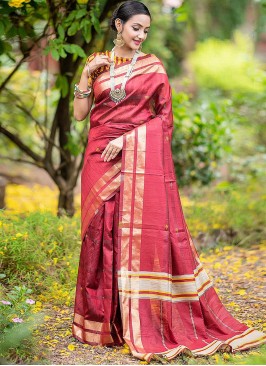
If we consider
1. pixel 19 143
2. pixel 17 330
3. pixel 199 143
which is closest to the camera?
pixel 17 330

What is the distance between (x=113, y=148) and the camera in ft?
11.9

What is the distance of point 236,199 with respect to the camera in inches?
274

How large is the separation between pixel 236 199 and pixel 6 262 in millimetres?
3029

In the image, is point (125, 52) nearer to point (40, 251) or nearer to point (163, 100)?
point (163, 100)

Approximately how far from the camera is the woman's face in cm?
359

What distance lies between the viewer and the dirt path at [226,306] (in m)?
3.52

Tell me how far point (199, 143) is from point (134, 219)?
4084mm

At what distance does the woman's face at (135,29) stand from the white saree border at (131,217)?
43cm

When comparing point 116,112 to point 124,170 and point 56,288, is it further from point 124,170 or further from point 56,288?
point 56,288

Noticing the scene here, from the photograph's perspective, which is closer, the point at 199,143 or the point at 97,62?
the point at 97,62

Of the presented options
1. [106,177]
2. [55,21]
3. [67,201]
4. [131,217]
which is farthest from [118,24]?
[67,201]

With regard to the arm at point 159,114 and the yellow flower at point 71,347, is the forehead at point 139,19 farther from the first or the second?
the yellow flower at point 71,347

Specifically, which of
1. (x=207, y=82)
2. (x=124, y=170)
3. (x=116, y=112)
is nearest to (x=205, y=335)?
(x=124, y=170)

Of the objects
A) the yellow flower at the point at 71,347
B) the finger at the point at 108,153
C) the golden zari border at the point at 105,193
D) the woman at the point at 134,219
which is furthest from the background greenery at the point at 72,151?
the finger at the point at 108,153
